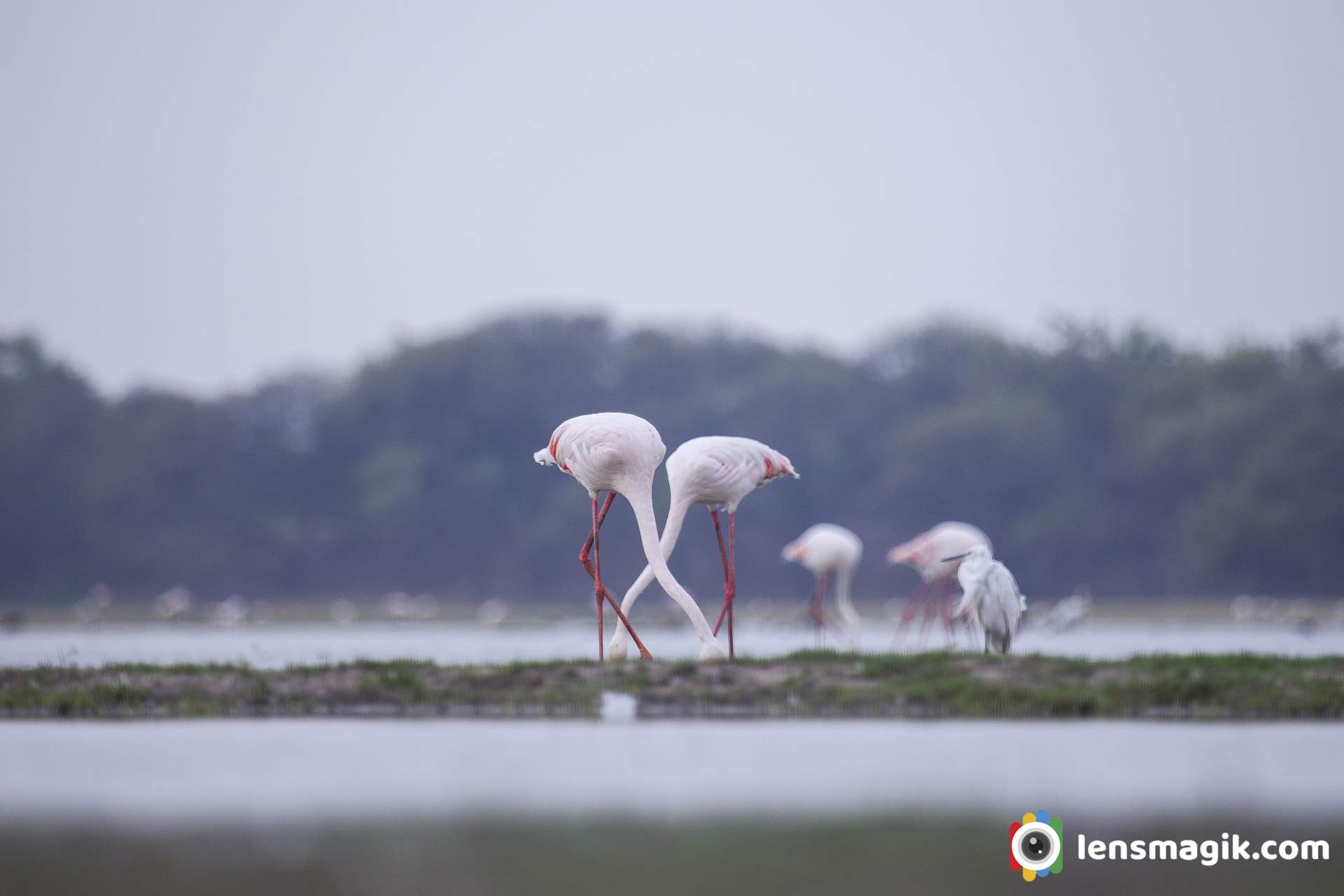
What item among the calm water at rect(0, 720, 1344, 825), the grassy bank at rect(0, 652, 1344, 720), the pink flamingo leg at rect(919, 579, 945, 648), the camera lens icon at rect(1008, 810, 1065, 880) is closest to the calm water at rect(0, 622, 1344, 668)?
the pink flamingo leg at rect(919, 579, 945, 648)

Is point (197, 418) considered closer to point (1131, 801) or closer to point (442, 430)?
point (442, 430)

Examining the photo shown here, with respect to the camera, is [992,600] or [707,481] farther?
[707,481]

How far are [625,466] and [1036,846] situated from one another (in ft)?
27.7

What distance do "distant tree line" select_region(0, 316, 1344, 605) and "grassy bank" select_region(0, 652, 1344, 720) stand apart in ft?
143

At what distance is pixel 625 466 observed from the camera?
16594 mm

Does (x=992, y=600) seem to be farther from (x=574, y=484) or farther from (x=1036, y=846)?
(x=574, y=484)

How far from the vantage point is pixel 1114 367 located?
65000 millimetres

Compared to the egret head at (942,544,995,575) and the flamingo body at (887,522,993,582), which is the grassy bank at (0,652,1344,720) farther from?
the flamingo body at (887,522,993,582)

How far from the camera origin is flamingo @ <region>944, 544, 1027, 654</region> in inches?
653

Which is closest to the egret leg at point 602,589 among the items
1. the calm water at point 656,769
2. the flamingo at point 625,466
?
the flamingo at point 625,466

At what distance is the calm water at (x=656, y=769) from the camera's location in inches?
382

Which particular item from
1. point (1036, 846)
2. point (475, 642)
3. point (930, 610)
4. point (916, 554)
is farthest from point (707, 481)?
point (475, 642)

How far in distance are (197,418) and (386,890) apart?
194 ft

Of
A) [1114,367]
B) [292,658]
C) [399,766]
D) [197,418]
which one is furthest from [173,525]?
[399,766]
